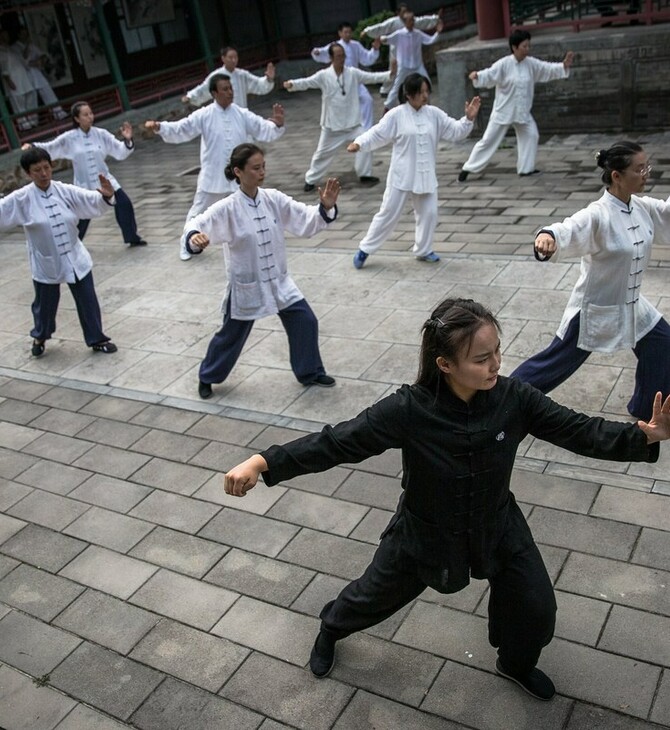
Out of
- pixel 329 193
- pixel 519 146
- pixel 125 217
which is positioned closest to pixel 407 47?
pixel 519 146

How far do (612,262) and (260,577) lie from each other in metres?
2.40

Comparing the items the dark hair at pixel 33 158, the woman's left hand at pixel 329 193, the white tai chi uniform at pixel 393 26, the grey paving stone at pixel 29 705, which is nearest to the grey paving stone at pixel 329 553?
the grey paving stone at pixel 29 705

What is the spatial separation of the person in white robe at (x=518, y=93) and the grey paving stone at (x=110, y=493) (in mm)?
6727

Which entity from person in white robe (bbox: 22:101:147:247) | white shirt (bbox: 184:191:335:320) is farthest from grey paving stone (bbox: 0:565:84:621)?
person in white robe (bbox: 22:101:147:247)

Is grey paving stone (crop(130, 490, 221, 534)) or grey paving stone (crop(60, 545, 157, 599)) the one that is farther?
grey paving stone (crop(130, 490, 221, 534))

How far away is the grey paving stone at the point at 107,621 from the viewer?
12.2 ft

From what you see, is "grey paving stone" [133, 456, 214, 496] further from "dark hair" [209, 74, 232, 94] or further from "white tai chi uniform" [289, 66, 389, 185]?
"white tai chi uniform" [289, 66, 389, 185]

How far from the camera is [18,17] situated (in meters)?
15.1

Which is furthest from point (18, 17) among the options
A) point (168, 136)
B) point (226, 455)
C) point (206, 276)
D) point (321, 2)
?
point (226, 455)

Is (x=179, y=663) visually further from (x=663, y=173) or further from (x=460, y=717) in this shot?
(x=663, y=173)

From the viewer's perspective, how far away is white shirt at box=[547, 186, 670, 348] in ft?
13.8

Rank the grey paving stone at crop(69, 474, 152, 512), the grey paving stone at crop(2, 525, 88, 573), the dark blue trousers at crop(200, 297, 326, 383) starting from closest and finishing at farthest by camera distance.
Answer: the grey paving stone at crop(2, 525, 88, 573)
the grey paving stone at crop(69, 474, 152, 512)
the dark blue trousers at crop(200, 297, 326, 383)

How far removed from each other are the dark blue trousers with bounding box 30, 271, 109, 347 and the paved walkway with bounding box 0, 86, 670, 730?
196mm

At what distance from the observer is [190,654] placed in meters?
3.58
